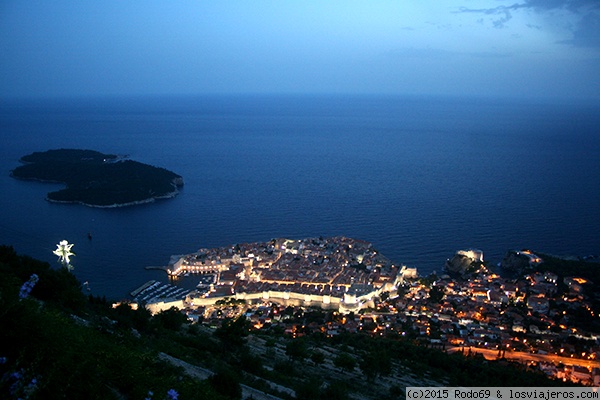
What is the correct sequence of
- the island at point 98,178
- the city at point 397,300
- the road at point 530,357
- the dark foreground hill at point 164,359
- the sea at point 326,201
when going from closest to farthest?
the dark foreground hill at point 164,359 < the road at point 530,357 < the city at point 397,300 < the sea at point 326,201 < the island at point 98,178

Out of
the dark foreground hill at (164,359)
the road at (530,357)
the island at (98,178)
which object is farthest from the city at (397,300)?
the island at (98,178)

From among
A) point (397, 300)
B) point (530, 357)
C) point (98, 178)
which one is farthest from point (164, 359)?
point (98, 178)

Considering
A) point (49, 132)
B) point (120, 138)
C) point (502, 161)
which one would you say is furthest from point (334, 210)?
point (49, 132)

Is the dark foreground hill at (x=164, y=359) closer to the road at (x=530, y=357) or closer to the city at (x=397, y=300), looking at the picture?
the road at (x=530, y=357)

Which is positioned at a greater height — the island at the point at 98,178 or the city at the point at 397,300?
the island at the point at 98,178

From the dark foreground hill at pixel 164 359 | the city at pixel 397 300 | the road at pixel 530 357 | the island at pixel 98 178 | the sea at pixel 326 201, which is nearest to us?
the dark foreground hill at pixel 164 359

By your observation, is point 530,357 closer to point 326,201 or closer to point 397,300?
point 397,300

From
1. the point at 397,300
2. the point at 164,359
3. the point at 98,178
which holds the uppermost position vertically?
the point at 164,359

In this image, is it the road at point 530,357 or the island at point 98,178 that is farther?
the island at point 98,178
